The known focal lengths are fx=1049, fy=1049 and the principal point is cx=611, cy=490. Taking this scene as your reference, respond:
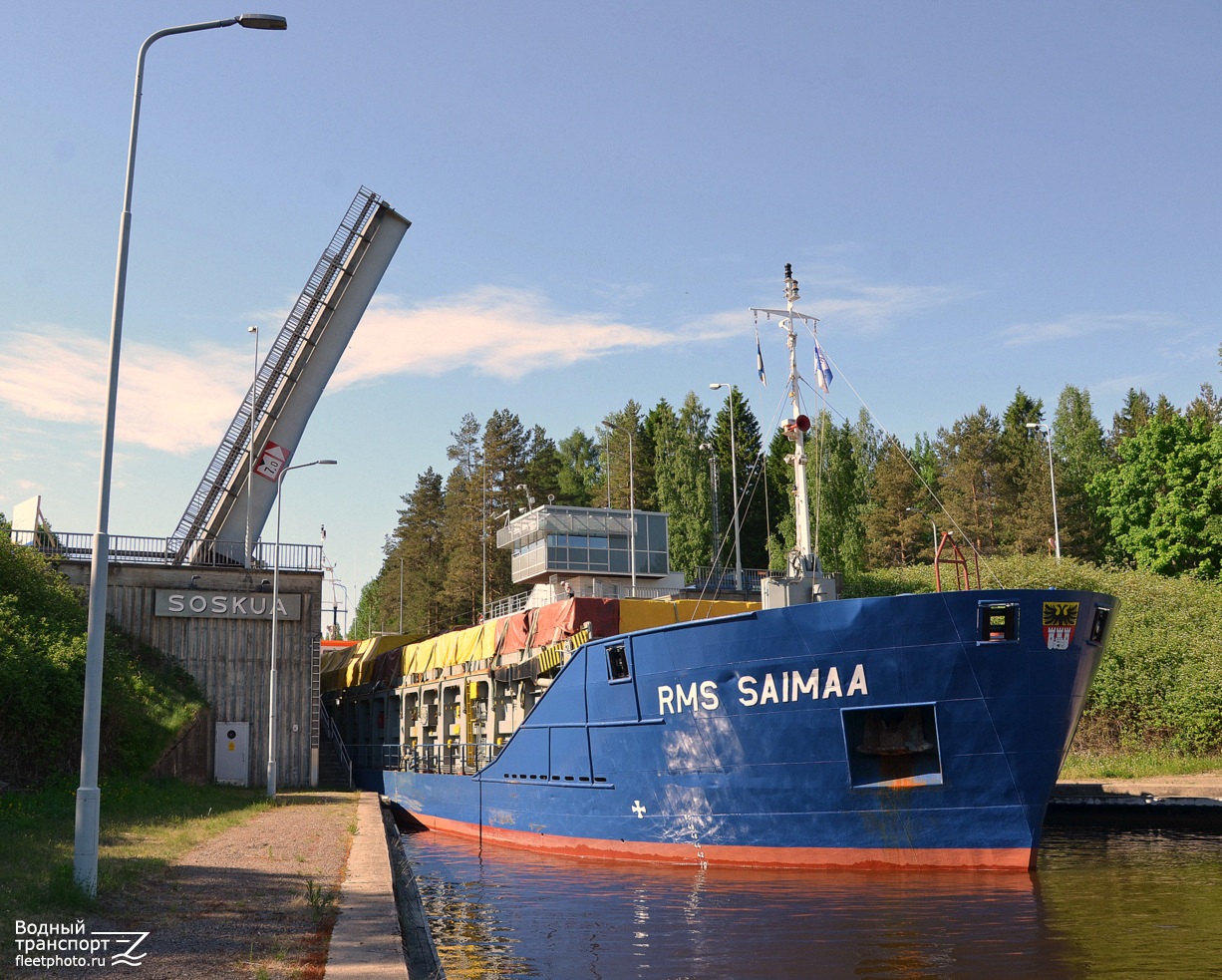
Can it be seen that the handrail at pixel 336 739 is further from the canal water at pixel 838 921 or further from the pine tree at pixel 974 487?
the pine tree at pixel 974 487

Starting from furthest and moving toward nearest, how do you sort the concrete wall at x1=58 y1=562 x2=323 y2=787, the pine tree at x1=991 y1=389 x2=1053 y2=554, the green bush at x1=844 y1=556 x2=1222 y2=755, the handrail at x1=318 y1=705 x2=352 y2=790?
the pine tree at x1=991 y1=389 x2=1053 y2=554, the handrail at x1=318 y1=705 x2=352 y2=790, the concrete wall at x1=58 y1=562 x2=323 y2=787, the green bush at x1=844 y1=556 x2=1222 y2=755

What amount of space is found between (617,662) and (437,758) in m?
13.5

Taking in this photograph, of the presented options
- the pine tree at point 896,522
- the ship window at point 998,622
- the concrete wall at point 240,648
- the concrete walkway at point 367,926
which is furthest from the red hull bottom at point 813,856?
the pine tree at point 896,522

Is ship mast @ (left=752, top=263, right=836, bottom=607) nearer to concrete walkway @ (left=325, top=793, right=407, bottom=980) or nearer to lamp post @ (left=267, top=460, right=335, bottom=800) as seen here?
concrete walkway @ (left=325, top=793, right=407, bottom=980)

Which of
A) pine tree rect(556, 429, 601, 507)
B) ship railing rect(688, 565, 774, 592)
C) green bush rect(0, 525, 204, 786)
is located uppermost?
pine tree rect(556, 429, 601, 507)

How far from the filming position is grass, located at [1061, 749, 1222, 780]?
28859 millimetres

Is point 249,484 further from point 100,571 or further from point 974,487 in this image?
point 974,487

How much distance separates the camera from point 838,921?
42.7 ft

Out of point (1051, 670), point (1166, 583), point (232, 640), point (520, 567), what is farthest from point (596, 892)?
point (520, 567)

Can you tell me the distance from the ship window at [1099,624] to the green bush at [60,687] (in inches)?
893

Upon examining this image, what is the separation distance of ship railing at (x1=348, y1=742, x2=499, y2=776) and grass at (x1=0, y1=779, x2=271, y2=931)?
477 cm

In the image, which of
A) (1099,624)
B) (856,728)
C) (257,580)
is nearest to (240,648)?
(257,580)

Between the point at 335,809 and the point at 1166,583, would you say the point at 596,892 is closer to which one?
the point at 335,809

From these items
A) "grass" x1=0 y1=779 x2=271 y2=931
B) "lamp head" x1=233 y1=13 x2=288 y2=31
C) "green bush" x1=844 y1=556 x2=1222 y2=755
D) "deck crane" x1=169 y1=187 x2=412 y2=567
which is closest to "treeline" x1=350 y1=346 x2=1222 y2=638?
"green bush" x1=844 y1=556 x2=1222 y2=755
